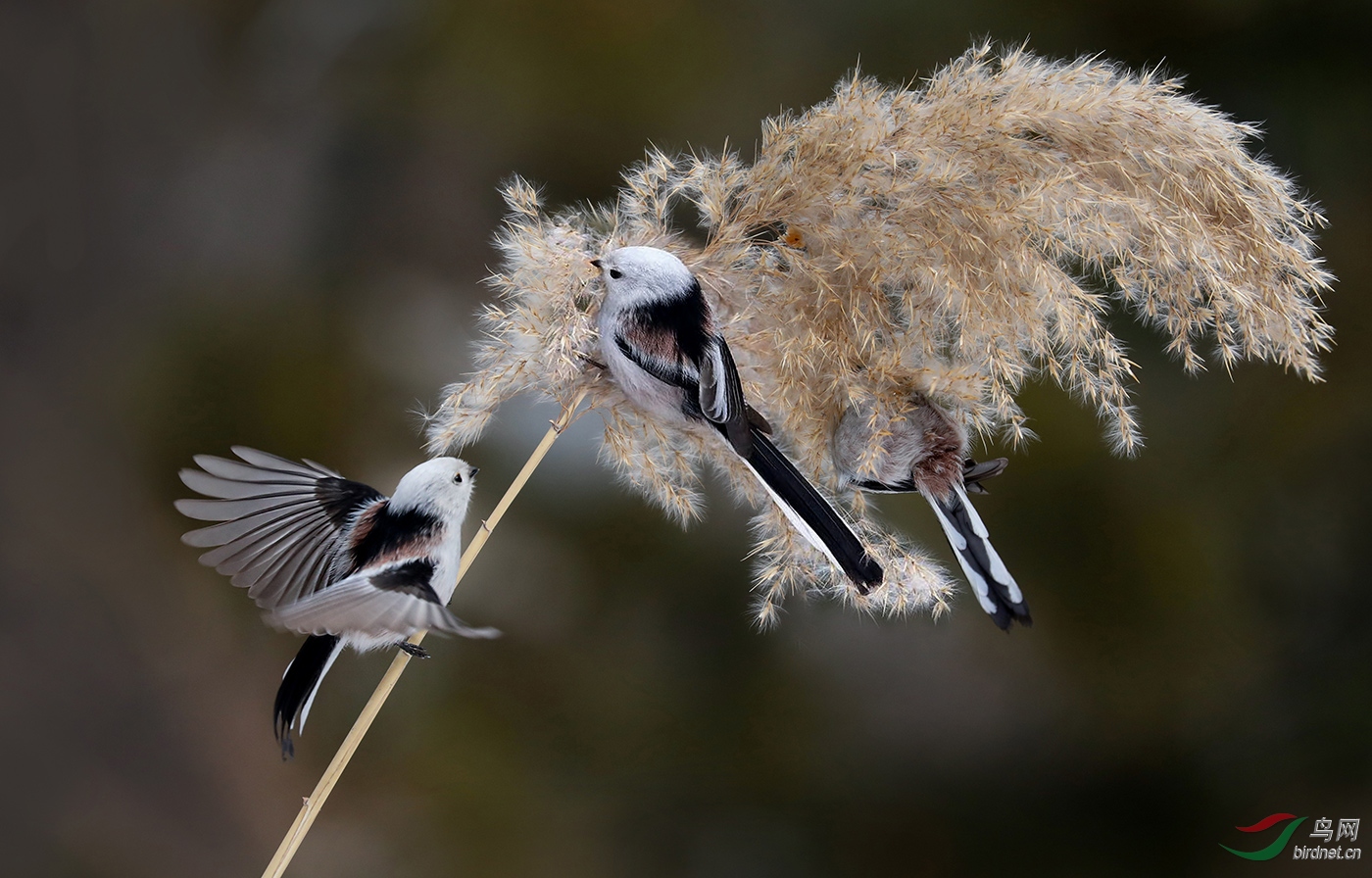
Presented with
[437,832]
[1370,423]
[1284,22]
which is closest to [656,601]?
[437,832]

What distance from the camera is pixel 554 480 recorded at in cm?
102

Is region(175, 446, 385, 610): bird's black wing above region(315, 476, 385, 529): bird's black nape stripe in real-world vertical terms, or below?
below

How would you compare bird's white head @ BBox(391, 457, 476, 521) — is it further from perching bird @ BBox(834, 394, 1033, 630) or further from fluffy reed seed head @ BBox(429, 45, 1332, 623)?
perching bird @ BBox(834, 394, 1033, 630)

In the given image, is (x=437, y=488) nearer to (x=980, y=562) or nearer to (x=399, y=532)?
(x=399, y=532)

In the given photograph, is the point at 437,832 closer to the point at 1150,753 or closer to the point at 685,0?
the point at 1150,753

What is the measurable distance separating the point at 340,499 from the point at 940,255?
0.37 m

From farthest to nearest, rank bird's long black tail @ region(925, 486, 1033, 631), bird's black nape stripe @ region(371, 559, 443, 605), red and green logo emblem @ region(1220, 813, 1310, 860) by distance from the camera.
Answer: red and green logo emblem @ region(1220, 813, 1310, 860) < bird's long black tail @ region(925, 486, 1033, 631) < bird's black nape stripe @ region(371, 559, 443, 605)

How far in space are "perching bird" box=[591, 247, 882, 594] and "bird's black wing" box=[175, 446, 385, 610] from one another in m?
0.18

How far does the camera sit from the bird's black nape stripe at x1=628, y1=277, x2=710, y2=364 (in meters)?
0.43

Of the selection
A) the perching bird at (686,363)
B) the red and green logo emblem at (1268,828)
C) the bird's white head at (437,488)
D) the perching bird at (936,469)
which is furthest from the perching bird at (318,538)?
the red and green logo emblem at (1268,828)

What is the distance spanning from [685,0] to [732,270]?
0.69 metres

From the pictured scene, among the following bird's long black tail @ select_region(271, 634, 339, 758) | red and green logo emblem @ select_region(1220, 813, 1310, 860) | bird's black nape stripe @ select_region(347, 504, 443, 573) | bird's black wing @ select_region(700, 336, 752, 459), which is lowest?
bird's long black tail @ select_region(271, 634, 339, 758)

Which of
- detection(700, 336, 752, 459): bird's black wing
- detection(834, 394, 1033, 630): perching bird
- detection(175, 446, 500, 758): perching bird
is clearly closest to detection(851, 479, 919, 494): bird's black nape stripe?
detection(834, 394, 1033, 630): perching bird

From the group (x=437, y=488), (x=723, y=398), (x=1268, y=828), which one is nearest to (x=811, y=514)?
(x=723, y=398)
